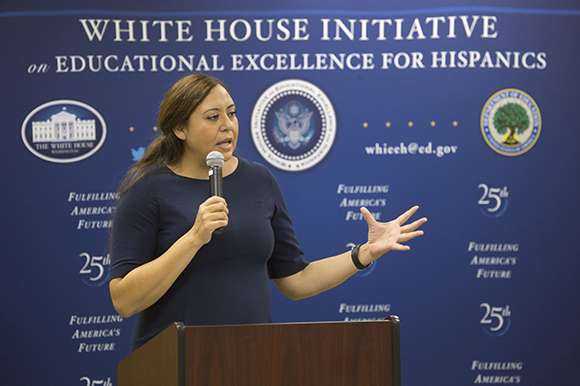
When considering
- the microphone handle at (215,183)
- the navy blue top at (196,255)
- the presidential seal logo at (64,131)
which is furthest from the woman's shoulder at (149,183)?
the presidential seal logo at (64,131)

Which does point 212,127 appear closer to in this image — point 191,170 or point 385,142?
point 191,170

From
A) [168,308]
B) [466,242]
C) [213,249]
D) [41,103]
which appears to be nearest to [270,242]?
[213,249]

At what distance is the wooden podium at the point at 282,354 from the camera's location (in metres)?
1.09

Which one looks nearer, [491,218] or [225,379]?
[225,379]

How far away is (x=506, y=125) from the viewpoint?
10.4 ft

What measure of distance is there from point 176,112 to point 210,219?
45 centimetres

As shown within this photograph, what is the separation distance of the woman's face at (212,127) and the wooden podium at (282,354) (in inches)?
24.7

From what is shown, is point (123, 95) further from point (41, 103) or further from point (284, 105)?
point (284, 105)

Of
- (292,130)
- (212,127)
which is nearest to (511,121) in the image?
(292,130)

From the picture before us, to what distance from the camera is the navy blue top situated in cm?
152

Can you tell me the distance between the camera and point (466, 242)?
123 inches

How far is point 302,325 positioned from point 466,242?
7.25ft

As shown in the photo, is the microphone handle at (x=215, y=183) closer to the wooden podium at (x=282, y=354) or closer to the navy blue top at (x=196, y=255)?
the navy blue top at (x=196, y=255)

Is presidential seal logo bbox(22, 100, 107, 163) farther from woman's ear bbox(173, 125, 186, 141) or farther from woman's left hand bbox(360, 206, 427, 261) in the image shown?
woman's left hand bbox(360, 206, 427, 261)
